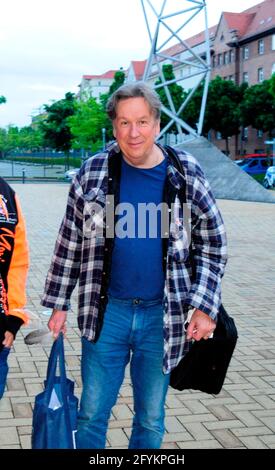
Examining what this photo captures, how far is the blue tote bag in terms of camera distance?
8.19 feet

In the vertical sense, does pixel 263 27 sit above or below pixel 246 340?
above

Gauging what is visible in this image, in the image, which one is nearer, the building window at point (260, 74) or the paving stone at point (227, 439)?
the paving stone at point (227, 439)

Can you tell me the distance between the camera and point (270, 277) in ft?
30.5

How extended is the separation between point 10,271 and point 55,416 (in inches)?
22.2

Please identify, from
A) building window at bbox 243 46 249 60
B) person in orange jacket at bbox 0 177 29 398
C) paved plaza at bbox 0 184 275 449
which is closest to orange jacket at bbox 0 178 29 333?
person in orange jacket at bbox 0 177 29 398

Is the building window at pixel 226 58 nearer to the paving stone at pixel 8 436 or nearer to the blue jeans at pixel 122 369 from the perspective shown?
the paving stone at pixel 8 436

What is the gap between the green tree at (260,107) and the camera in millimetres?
49625

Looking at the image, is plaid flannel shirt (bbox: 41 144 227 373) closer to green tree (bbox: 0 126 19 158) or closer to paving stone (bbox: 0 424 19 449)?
paving stone (bbox: 0 424 19 449)

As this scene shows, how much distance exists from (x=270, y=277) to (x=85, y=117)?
5243 cm

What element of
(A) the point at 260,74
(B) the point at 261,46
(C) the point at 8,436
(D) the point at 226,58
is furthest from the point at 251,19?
(C) the point at 8,436

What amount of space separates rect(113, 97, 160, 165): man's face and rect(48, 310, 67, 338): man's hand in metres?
0.71

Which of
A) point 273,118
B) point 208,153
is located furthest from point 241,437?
point 273,118

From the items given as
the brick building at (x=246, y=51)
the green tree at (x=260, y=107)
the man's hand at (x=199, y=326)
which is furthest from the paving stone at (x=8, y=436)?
the brick building at (x=246, y=51)
